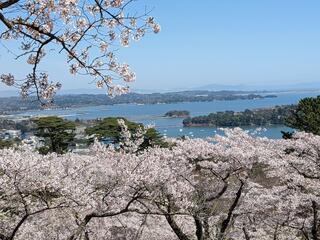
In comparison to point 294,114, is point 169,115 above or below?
below

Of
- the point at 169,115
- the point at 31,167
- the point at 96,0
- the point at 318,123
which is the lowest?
the point at 169,115

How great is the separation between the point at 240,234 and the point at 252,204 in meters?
1.47

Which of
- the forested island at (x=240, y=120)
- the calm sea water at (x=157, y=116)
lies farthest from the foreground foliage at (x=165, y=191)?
the forested island at (x=240, y=120)

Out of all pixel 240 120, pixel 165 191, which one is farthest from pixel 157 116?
pixel 165 191

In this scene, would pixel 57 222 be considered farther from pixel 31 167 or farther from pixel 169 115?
pixel 169 115

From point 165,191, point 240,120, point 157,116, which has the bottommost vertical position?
point 157,116

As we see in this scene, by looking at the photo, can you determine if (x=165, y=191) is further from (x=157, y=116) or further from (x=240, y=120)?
(x=157, y=116)

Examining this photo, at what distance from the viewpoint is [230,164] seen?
10.7 m

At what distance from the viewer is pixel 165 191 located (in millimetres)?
9539

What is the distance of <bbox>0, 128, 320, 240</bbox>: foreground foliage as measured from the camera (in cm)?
759

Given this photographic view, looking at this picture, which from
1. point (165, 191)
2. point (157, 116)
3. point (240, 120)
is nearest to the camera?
point (165, 191)

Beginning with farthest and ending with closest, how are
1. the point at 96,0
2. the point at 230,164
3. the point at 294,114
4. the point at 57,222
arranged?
the point at 294,114
the point at 230,164
the point at 57,222
the point at 96,0

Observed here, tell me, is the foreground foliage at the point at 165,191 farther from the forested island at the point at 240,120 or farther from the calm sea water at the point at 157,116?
the forested island at the point at 240,120

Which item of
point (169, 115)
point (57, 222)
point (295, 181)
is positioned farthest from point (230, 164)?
point (169, 115)
